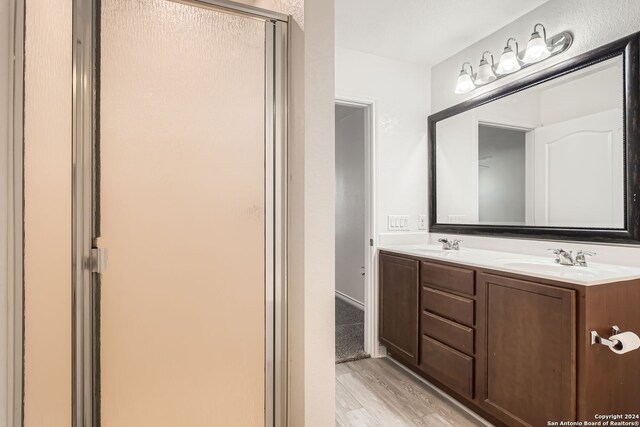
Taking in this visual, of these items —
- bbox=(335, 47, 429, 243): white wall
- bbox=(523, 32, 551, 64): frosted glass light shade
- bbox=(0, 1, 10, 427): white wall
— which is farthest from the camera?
bbox=(335, 47, 429, 243): white wall

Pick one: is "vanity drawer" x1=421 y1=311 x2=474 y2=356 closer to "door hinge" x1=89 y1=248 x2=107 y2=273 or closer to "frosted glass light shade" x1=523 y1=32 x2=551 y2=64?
"frosted glass light shade" x1=523 y1=32 x2=551 y2=64

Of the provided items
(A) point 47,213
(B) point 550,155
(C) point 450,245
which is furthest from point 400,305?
(A) point 47,213

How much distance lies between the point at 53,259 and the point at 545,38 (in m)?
2.58

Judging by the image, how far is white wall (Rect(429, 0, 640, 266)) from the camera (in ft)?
4.95

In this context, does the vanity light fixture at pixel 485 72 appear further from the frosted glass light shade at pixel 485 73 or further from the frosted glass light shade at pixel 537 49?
the frosted glass light shade at pixel 537 49

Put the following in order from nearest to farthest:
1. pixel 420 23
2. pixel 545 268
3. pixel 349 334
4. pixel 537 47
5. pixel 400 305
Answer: pixel 545 268, pixel 537 47, pixel 420 23, pixel 400 305, pixel 349 334

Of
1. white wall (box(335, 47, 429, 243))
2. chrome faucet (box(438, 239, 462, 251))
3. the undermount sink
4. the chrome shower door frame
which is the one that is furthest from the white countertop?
the chrome shower door frame

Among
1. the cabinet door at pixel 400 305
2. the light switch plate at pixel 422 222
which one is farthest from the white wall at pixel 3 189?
the light switch plate at pixel 422 222

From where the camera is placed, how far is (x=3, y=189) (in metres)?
0.81

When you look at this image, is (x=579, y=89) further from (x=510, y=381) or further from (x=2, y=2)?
(x=2, y=2)

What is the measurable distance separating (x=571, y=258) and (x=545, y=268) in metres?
0.19

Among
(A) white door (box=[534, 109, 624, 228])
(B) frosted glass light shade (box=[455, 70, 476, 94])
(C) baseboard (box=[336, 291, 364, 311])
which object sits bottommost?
(C) baseboard (box=[336, 291, 364, 311])

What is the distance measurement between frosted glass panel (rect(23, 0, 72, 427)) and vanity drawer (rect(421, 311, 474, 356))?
5.82ft

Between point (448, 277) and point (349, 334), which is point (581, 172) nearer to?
point (448, 277)
